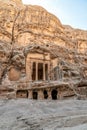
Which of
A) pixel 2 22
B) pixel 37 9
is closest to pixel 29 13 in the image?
pixel 37 9

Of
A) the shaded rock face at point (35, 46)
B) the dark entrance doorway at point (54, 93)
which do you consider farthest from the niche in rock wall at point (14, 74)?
the dark entrance doorway at point (54, 93)

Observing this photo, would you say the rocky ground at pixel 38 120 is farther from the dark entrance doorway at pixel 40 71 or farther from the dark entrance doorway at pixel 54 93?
the dark entrance doorway at pixel 40 71

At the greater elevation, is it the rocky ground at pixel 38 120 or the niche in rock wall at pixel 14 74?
the rocky ground at pixel 38 120

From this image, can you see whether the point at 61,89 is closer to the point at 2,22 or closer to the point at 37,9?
the point at 2,22

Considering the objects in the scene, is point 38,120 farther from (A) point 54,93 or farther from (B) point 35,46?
(B) point 35,46

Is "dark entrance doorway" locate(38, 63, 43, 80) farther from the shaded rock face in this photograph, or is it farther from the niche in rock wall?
the niche in rock wall

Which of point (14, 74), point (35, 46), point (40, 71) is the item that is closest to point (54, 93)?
point (40, 71)

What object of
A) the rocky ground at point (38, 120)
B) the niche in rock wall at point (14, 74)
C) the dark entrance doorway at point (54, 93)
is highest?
the rocky ground at point (38, 120)

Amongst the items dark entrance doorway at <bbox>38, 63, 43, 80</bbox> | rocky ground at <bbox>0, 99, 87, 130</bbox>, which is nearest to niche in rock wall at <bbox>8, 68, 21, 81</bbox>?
dark entrance doorway at <bbox>38, 63, 43, 80</bbox>

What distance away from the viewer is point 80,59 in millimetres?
23141

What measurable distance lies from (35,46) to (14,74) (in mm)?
2754

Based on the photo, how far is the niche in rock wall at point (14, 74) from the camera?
64.1ft

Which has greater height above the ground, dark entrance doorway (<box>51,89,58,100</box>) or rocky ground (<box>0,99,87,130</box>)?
rocky ground (<box>0,99,87,130</box>)

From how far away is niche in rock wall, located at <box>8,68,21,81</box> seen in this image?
770 inches
